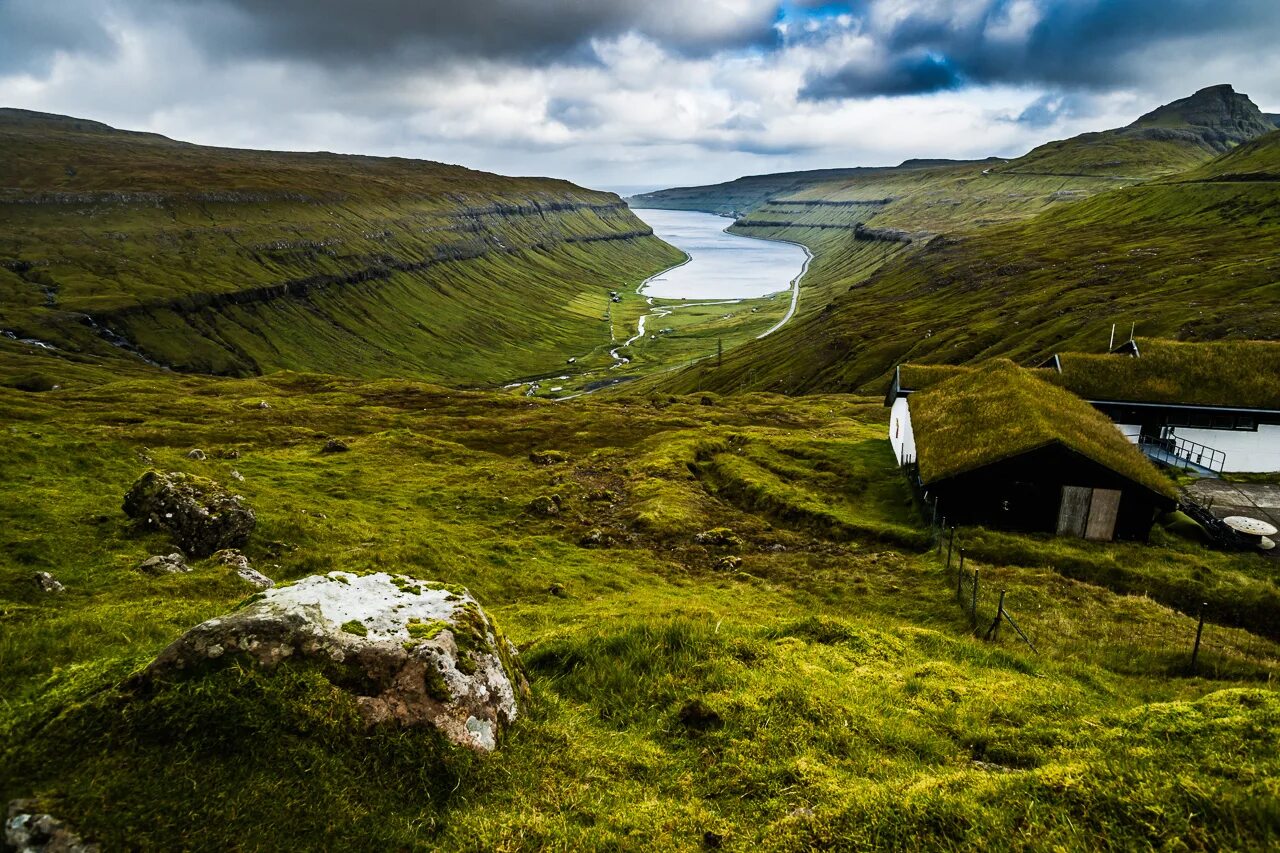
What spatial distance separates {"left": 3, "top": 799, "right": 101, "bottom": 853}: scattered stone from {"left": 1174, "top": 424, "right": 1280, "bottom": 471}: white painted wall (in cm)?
6782

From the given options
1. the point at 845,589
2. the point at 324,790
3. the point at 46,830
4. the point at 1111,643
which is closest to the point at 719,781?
the point at 324,790

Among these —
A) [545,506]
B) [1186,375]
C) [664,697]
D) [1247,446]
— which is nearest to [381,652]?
[664,697]

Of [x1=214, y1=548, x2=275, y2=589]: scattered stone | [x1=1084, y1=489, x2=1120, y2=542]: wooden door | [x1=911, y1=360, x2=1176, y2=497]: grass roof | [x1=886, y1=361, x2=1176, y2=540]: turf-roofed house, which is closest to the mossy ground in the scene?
[x1=214, y1=548, x2=275, y2=589]: scattered stone

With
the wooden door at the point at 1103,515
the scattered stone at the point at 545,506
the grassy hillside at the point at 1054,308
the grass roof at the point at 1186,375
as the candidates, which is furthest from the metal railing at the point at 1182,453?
the grassy hillside at the point at 1054,308

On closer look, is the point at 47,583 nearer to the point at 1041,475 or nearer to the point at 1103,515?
the point at 1041,475

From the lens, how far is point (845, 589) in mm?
Result: 32062

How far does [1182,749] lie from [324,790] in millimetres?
Result: 12980

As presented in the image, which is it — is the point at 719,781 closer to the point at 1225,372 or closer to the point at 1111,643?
the point at 1111,643

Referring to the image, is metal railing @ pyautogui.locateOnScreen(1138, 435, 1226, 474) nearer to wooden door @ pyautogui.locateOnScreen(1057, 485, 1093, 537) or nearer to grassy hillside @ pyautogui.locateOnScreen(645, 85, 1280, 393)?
wooden door @ pyautogui.locateOnScreen(1057, 485, 1093, 537)

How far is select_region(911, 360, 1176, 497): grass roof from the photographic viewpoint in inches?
1543

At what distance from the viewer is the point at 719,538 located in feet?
133

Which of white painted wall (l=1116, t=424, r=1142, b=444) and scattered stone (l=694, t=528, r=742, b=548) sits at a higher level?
white painted wall (l=1116, t=424, r=1142, b=444)

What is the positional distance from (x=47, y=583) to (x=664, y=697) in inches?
753

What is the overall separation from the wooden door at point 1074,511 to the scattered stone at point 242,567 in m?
42.0
